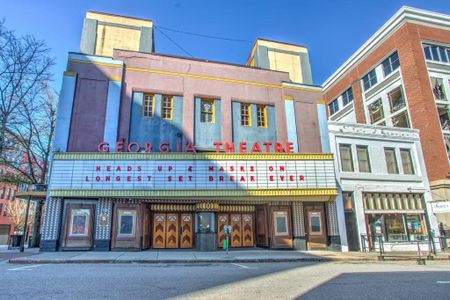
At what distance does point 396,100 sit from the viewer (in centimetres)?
2883

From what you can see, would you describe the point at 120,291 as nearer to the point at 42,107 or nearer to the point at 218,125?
the point at 218,125

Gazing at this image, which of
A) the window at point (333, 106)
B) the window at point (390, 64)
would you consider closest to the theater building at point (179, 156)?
the window at point (390, 64)

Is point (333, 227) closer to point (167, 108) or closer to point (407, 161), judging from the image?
point (407, 161)

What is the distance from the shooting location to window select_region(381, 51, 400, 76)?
1132 inches

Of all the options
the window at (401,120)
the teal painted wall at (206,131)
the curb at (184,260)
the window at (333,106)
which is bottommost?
the curb at (184,260)

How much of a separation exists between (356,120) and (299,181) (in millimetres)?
20127

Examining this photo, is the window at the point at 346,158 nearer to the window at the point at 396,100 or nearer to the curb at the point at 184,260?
the curb at the point at 184,260

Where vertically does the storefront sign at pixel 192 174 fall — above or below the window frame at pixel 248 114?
below

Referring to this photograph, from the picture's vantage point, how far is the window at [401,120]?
1066 inches

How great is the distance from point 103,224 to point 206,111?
9.92m

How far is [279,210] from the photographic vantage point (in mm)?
20094

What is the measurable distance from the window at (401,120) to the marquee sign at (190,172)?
13273mm

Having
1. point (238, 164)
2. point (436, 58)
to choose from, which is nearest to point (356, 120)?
point (436, 58)

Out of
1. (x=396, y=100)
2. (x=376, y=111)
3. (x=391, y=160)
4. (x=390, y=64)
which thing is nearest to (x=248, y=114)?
(x=391, y=160)
